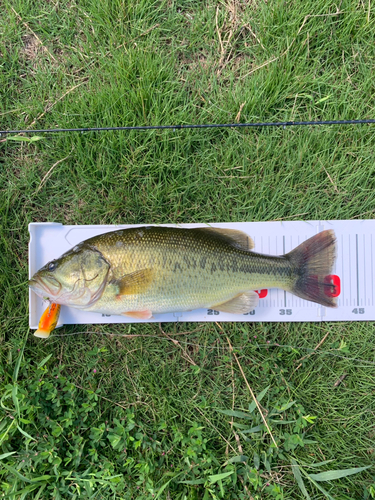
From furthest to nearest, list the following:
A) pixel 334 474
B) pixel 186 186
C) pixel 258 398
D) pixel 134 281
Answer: pixel 186 186 < pixel 258 398 < pixel 334 474 < pixel 134 281

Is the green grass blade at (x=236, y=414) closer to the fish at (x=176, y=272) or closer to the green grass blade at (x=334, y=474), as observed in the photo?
the green grass blade at (x=334, y=474)

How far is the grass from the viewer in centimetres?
254

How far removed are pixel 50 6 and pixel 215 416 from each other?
3746mm

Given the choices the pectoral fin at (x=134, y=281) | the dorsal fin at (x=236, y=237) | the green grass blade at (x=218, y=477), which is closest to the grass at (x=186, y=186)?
the green grass blade at (x=218, y=477)

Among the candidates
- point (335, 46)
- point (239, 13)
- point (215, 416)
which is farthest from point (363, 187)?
point (215, 416)

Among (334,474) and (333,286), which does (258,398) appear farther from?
(333,286)

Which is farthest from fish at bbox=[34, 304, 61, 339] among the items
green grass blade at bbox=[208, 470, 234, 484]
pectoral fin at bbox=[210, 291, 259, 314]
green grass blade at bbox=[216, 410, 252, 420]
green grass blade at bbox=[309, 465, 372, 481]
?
green grass blade at bbox=[309, 465, 372, 481]

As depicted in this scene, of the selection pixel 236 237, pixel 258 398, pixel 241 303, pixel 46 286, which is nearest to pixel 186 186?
pixel 236 237

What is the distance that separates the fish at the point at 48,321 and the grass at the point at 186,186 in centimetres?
25

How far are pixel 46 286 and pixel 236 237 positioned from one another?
1.43 meters

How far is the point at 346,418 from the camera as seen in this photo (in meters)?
2.59

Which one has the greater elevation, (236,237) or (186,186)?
(186,186)

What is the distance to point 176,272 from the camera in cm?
227

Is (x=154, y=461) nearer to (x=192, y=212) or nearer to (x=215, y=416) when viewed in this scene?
(x=215, y=416)
